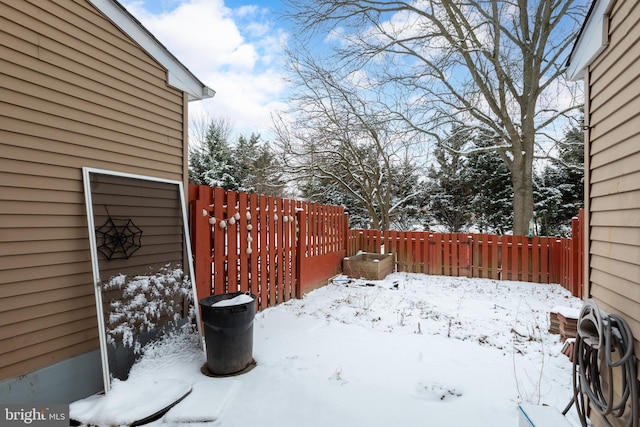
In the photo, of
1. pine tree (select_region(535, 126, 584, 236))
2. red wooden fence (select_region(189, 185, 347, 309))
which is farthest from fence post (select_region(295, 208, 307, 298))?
pine tree (select_region(535, 126, 584, 236))

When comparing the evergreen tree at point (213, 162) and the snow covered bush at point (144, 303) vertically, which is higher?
the evergreen tree at point (213, 162)

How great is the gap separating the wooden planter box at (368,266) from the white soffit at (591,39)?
4.94 meters

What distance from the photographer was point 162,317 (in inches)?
121

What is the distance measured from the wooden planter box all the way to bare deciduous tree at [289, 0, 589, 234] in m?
3.79

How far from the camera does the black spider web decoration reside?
2.68 metres

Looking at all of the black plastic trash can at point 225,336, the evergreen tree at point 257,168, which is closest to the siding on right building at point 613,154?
the black plastic trash can at point 225,336

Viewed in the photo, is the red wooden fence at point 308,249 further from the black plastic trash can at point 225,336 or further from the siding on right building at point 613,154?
the siding on right building at point 613,154

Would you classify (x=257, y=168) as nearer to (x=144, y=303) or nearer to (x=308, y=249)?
(x=308, y=249)

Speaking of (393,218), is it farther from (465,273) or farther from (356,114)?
(465,273)

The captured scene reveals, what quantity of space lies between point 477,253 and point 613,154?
233 inches

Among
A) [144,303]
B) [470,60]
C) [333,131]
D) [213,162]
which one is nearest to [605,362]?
[144,303]

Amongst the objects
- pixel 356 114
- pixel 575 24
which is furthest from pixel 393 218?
pixel 575 24

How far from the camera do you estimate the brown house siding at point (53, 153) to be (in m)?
2.18

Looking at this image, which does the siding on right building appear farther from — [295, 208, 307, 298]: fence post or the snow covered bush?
[295, 208, 307, 298]: fence post
